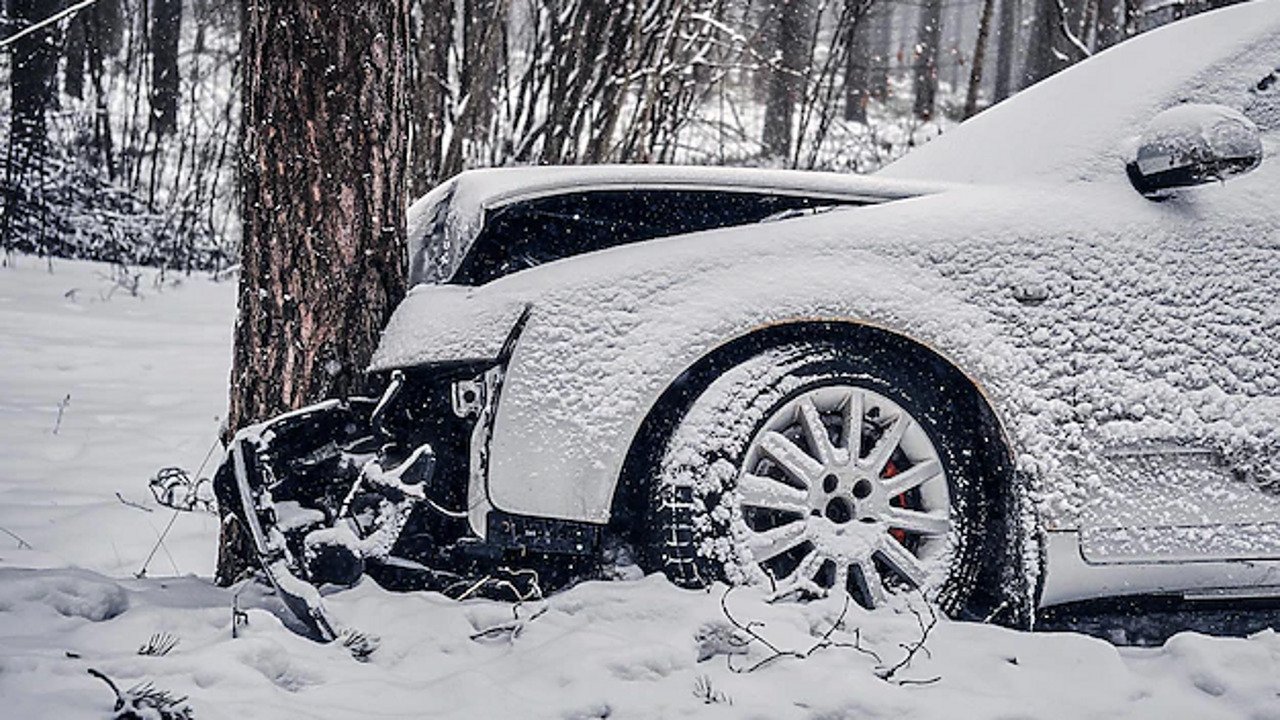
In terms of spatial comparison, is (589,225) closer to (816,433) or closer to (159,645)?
(816,433)

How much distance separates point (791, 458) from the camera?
2.31 meters

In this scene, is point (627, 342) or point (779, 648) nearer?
point (779, 648)

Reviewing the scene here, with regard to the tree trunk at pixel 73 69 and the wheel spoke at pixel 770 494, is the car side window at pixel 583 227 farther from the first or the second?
the tree trunk at pixel 73 69

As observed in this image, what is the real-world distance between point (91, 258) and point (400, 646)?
26.9 feet

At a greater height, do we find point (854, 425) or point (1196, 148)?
point (1196, 148)

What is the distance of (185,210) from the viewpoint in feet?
31.5

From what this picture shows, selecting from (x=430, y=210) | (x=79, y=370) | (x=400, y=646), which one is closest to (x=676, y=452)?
(x=400, y=646)

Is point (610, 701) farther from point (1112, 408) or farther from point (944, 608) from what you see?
point (1112, 408)

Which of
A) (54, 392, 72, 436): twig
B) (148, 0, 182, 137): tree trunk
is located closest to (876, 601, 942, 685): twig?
(54, 392, 72, 436): twig

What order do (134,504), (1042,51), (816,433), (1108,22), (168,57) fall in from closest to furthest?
(816,433)
(134,504)
(168,57)
(1108,22)
(1042,51)

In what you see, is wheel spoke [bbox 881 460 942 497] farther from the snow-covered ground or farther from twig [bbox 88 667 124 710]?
twig [bbox 88 667 124 710]

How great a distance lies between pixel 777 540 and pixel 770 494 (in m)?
0.11

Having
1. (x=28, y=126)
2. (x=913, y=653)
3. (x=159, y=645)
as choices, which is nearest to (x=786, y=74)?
(x=28, y=126)

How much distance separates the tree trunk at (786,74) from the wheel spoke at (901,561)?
580 cm
